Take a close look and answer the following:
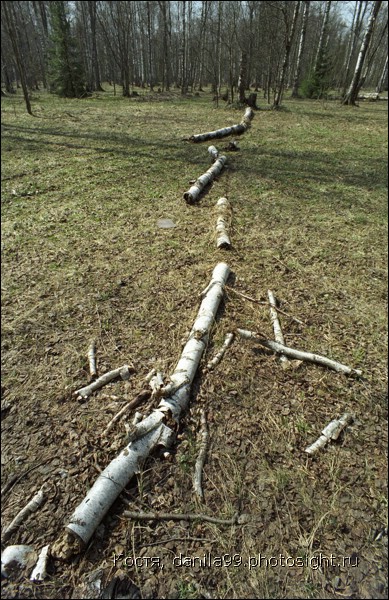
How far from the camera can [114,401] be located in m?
2.90

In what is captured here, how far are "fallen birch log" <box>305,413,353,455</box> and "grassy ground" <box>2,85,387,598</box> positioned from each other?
0.06 metres

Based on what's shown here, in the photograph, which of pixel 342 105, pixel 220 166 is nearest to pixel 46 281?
pixel 220 166

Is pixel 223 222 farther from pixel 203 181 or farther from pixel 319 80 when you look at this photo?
pixel 319 80

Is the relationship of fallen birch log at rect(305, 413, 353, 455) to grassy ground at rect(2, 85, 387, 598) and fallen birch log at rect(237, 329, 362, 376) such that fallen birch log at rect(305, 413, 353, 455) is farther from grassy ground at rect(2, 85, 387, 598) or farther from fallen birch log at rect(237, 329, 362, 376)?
fallen birch log at rect(237, 329, 362, 376)

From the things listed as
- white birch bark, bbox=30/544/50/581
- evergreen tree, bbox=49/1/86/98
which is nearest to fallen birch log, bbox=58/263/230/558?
white birch bark, bbox=30/544/50/581

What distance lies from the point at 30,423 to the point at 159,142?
10161 mm

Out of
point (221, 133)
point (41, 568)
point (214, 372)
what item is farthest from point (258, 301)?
point (221, 133)

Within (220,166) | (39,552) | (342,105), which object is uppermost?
(342,105)

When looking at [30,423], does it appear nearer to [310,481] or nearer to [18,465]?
[18,465]

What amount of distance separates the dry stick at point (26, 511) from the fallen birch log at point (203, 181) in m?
5.63

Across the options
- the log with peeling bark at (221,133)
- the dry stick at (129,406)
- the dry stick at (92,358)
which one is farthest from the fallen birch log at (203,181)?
the dry stick at (129,406)

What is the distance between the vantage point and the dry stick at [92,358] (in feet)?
10.4

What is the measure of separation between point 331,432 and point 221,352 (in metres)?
1.22

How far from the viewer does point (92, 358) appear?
330cm
